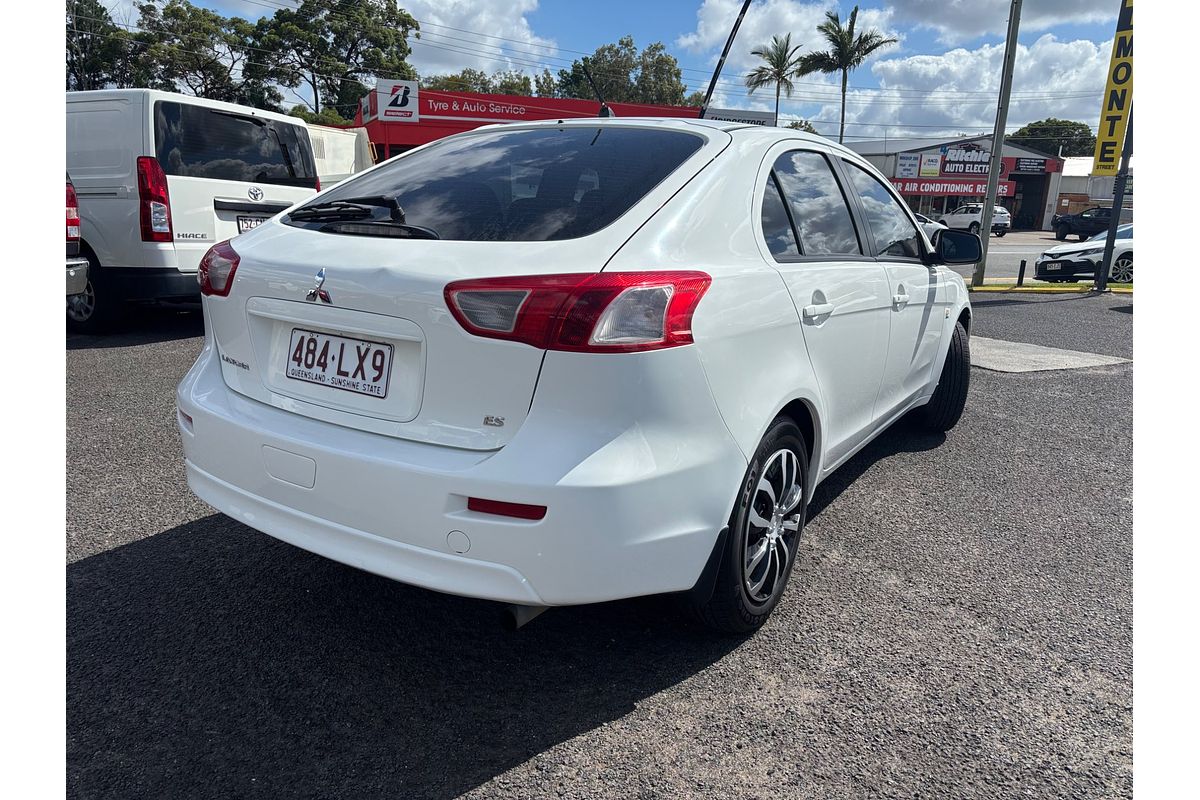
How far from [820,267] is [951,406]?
240cm

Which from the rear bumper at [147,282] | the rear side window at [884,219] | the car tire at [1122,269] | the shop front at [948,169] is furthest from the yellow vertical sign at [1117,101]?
the shop front at [948,169]

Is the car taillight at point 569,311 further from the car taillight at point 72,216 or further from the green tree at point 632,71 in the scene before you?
the green tree at point 632,71

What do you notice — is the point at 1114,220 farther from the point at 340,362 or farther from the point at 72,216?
the point at 340,362

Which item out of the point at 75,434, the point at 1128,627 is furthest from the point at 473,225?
the point at 75,434

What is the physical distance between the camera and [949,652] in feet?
8.57

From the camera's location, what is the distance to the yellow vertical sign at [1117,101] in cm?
1253

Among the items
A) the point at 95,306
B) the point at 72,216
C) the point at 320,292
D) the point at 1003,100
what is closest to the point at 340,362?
the point at 320,292

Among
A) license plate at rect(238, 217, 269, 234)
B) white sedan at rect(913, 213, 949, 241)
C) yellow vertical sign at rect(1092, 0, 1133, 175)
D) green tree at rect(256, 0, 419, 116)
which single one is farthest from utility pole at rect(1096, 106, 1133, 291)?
green tree at rect(256, 0, 419, 116)

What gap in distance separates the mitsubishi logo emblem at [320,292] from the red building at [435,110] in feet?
80.0

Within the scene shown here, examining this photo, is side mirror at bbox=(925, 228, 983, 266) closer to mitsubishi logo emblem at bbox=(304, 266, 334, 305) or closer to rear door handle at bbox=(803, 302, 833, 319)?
rear door handle at bbox=(803, 302, 833, 319)

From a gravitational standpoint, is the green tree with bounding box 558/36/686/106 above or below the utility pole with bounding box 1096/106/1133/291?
above

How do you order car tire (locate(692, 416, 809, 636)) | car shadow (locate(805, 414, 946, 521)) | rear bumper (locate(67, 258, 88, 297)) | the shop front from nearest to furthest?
car tire (locate(692, 416, 809, 636)) < car shadow (locate(805, 414, 946, 521)) < rear bumper (locate(67, 258, 88, 297)) < the shop front

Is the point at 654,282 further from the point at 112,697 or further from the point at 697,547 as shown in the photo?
the point at 112,697

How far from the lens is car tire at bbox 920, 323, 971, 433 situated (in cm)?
471
